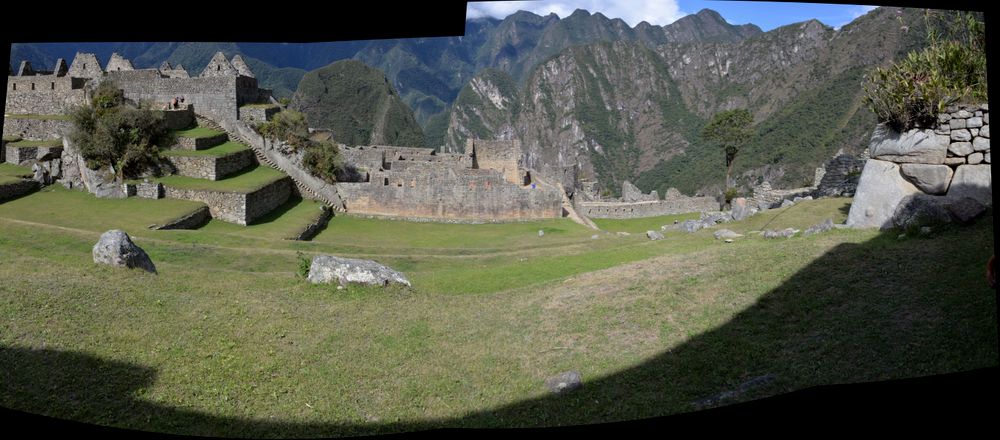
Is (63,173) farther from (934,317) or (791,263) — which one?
(934,317)

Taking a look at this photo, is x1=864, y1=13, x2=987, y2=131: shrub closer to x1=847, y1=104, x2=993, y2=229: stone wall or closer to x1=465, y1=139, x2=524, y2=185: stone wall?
x1=847, y1=104, x2=993, y2=229: stone wall

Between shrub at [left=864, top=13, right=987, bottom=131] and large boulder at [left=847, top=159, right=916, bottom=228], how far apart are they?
2.26 ft

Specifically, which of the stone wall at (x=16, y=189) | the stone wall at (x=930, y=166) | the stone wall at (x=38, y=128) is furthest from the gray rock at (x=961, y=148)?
the stone wall at (x=38, y=128)

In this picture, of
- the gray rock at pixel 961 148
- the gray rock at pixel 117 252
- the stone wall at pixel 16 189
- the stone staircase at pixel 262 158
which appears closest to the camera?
the gray rock at pixel 961 148

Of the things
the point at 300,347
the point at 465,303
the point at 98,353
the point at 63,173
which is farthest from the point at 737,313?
A: the point at 63,173

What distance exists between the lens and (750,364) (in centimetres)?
585

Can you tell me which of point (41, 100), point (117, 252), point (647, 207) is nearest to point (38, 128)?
point (41, 100)

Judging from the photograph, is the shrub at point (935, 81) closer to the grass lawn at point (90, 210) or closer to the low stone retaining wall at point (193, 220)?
the grass lawn at point (90, 210)

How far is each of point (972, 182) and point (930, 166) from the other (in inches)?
21.8

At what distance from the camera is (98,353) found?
20.7 ft

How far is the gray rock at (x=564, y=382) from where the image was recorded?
613cm

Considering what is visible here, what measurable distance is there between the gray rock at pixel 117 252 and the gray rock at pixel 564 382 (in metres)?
6.95

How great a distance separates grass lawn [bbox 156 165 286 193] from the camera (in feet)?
74.8

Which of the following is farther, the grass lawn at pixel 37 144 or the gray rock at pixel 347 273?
the grass lawn at pixel 37 144
